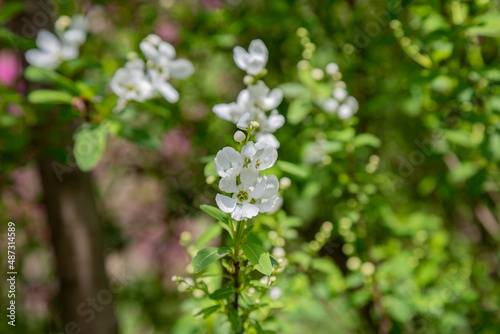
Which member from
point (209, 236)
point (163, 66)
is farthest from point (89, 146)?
point (209, 236)

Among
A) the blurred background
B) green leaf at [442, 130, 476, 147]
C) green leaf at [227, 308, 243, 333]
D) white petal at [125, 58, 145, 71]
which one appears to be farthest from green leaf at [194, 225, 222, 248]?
green leaf at [442, 130, 476, 147]

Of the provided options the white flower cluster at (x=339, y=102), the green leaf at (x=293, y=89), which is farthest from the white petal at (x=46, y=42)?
the white flower cluster at (x=339, y=102)

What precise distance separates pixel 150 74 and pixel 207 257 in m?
0.55

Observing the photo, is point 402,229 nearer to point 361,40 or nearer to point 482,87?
point 482,87

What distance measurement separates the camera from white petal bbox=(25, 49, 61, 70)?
1.23 m

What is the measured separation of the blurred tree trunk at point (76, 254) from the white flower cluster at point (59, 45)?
1.24 ft

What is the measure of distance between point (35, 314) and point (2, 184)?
82cm

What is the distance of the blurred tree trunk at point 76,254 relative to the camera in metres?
1.46

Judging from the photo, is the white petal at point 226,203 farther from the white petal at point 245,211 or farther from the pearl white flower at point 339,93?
the pearl white flower at point 339,93

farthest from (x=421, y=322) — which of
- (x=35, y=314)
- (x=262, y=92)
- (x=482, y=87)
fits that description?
(x=35, y=314)

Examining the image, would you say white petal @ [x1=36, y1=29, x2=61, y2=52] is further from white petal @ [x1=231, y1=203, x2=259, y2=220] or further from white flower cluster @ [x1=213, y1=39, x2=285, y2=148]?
white petal @ [x1=231, y1=203, x2=259, y2=220]

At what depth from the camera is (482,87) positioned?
1152mm

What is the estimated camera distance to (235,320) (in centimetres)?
66

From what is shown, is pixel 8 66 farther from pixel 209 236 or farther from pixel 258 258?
pixel 258 258
